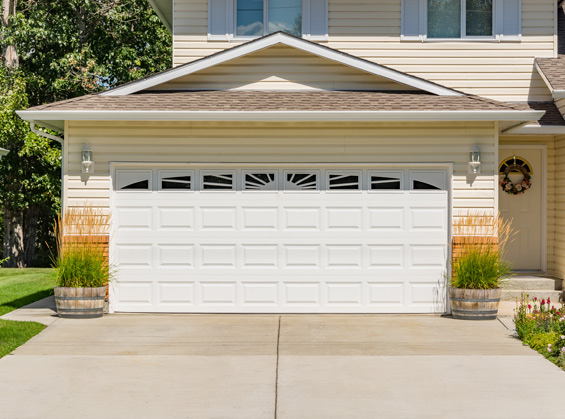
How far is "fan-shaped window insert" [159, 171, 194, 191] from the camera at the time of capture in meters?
11.4

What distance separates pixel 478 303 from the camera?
1069 cm

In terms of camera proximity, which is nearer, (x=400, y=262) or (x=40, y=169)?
(x=400, y=262)

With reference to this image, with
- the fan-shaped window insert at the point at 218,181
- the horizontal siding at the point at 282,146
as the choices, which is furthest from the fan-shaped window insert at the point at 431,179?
the fan-shaped window insert at the point at 218,181

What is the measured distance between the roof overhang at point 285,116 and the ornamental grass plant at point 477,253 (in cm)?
155

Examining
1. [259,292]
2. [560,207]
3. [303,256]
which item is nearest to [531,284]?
[560,207]

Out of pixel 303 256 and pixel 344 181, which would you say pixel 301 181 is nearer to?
pixel 344 181

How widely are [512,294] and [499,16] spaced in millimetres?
5159

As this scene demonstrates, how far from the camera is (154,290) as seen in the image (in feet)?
37.4

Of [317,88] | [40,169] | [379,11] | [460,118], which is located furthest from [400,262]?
[40,169]

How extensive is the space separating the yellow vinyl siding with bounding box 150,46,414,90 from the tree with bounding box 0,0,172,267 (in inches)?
370

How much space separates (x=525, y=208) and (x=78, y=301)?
8149 mm

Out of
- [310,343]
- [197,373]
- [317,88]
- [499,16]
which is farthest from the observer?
[499,16]

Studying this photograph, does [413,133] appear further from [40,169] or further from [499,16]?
[40,169]

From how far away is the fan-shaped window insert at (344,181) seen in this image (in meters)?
11.4
